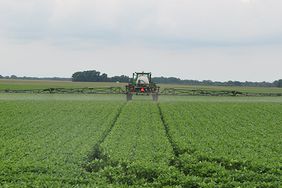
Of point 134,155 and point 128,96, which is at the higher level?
point 128,96

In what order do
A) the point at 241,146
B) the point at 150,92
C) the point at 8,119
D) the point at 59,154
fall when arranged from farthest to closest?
the point at 150,92
the point at 8,119
the point at 241,146
the point at 59,154

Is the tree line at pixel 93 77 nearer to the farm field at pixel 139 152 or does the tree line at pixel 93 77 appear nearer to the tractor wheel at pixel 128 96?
the tractor wheel at pixel 128 96

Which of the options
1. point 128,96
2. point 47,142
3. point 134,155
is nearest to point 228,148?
point 134,155

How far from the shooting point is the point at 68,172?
1288cm

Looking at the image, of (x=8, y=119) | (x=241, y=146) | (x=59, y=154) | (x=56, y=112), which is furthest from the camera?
(x=56, y=112)

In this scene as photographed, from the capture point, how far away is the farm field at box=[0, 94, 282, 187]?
41.3 ft

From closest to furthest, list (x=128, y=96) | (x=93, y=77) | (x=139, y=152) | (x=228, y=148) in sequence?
(x=139, y=152) → (x=228, y=148) → (x=128, y=96) → (x=93, y=77)

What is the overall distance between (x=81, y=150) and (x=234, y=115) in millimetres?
16351

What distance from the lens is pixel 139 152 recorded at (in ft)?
51.2

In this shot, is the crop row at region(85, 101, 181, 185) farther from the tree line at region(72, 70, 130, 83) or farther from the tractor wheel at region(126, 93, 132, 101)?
the tree line at region(72, 70, 130, 83)

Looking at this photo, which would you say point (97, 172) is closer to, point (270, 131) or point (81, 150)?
point (81, 150)

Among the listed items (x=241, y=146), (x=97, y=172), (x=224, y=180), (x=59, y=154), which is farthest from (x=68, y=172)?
(x=241, y=146)

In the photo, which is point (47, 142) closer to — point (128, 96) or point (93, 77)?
point (128, 96)

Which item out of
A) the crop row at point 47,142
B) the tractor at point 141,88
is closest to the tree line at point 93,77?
the tractor at point 141,88
